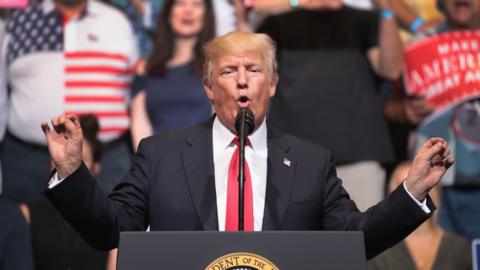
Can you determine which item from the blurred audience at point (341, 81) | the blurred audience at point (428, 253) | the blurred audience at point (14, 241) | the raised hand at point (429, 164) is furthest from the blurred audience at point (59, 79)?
the raised hand at point (429, 164)

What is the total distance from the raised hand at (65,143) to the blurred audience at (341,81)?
2725 millimetres

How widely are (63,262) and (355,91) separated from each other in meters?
1.75

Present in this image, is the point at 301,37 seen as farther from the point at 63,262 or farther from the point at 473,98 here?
the point at 63,262

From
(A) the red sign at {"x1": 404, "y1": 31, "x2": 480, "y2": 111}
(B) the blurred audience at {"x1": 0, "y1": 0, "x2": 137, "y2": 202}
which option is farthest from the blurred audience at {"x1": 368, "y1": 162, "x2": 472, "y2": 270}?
(B) the blurred audience at {"x1": 0, "y1": 0, "x2": 137, "y2": 202}

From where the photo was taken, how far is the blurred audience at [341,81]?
5625 millimetres

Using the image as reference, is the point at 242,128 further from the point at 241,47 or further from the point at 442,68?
the point at 442,68

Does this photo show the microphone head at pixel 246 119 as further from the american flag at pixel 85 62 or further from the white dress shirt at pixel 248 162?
the american flag at pixel 85 62

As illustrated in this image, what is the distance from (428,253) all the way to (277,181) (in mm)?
2154

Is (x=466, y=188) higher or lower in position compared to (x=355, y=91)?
lower

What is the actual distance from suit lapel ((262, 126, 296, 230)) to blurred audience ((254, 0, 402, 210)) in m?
2.18

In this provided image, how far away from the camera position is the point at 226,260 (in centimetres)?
268

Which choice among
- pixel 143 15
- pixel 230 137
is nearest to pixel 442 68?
pixel 143 15

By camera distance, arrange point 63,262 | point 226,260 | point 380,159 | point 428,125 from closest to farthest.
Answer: point 226,260 → point 63,262 → point 380,159 → point 428,125

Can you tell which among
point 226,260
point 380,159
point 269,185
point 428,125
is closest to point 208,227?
point 269,185
